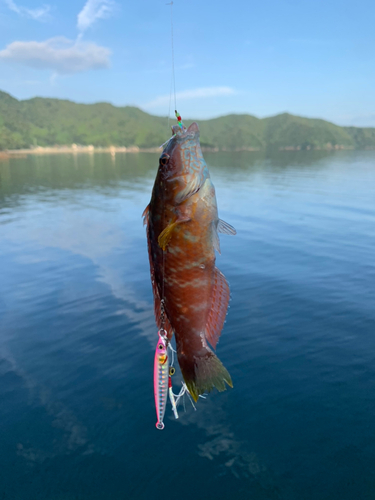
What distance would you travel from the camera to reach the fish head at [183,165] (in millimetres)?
4184

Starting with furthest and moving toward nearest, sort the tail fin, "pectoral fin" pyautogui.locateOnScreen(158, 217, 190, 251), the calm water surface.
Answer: the calm water surface < the tail fin < "pectoral fin" pyautogui.locateOnScreen(158, 217, 190, 251)

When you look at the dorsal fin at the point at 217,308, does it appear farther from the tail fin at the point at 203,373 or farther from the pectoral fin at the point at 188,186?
the pectoral fin at the point at 188,186

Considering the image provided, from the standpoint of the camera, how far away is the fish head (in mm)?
4184

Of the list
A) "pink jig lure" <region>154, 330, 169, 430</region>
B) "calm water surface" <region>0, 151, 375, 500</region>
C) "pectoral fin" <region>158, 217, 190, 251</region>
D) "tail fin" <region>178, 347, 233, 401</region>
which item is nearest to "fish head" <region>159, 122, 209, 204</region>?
"pectoral fin" <region>158, 217, 190, 251</region>

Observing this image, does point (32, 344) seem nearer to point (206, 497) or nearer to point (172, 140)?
point (206, 497)

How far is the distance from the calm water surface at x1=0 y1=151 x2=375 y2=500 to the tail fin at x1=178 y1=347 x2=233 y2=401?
3952 millimetres

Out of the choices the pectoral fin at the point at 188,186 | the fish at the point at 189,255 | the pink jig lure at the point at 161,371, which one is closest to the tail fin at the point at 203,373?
the fish at the point at 189,255

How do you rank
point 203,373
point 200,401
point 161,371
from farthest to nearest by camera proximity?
point 200,401, point 161,371, point 203,373

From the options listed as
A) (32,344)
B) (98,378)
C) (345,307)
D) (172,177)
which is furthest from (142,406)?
(345,307)

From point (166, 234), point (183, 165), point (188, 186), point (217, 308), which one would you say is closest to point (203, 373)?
point (217, 308)

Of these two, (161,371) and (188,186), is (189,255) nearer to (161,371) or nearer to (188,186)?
(188,186)

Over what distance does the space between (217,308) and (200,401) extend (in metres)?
5.66

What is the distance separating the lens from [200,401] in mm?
9258

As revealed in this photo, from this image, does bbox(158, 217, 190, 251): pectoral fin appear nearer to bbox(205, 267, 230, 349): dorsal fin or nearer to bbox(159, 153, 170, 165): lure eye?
bbox(159, 153, 170, 165): lure eye
